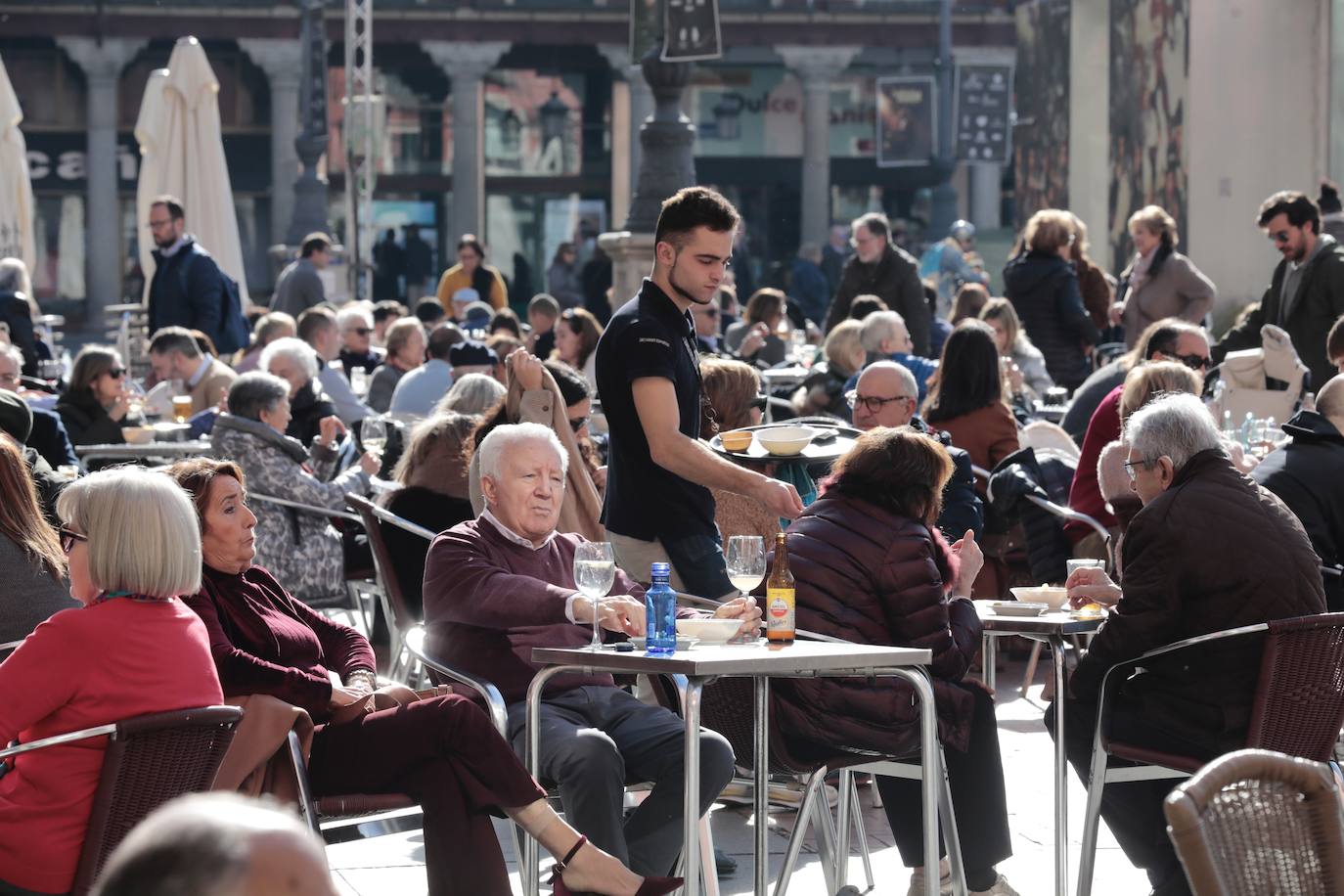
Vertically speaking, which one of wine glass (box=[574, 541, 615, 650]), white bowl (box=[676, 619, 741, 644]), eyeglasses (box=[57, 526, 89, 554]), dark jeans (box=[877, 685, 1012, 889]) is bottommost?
dark jeans (box=[877, 685, 1012, 889])

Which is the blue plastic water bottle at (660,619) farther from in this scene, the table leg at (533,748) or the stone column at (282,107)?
the stone column at (282,107)

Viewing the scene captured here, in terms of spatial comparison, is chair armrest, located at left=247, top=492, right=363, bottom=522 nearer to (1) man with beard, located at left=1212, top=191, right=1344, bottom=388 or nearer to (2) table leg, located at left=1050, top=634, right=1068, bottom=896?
(2) table leg, located at left=1050, top=634, right=1068, bottom=896

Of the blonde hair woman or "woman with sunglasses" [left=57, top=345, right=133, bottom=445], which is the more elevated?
the blonde hair woman

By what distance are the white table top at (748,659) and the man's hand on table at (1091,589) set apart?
97 cm

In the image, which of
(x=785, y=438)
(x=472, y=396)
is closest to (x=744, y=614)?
(x=785, y=438)

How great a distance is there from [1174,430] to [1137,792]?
3.06 ft

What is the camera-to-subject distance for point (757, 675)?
189 inches

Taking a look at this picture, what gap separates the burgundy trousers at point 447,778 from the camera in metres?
4.81

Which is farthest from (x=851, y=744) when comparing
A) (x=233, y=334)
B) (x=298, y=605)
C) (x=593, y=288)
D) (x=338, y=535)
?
(x=593, y=288)

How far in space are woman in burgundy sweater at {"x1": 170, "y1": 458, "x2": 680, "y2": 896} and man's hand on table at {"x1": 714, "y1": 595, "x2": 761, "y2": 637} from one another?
0.60 m

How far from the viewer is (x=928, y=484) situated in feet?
17.3

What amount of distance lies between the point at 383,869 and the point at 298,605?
1.20 metres

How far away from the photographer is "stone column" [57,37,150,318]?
129 ft

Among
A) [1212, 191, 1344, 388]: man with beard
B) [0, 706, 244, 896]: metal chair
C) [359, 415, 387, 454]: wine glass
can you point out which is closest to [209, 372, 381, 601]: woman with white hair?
[359, 415, 387, 454]: wine glass
